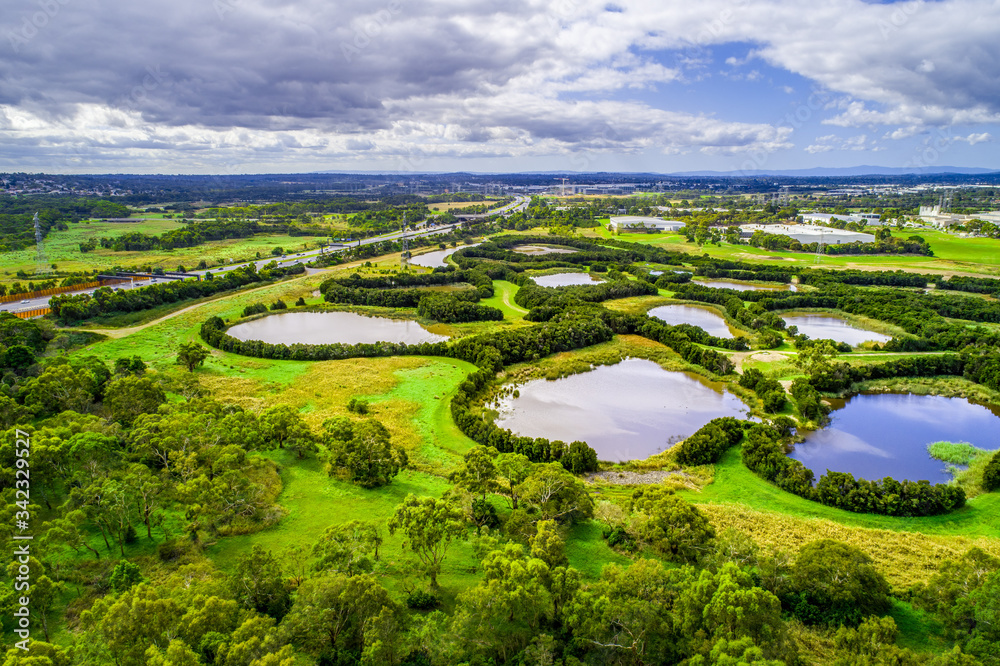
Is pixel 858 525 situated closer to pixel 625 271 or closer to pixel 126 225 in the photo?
pixel 625 271

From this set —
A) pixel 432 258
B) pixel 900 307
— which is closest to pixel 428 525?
pixel 900 307

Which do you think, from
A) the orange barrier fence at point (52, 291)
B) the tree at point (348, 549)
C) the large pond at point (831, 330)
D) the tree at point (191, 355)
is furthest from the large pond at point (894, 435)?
the orange barrier fence at point (52, 291)

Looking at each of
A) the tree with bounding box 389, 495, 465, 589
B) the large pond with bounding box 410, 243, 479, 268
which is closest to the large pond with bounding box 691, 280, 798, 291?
the large pond with bounding box 410, 243, 479, 268

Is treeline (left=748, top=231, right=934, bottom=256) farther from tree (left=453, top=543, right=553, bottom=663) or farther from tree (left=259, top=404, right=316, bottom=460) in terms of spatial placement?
tree (left=453, top=543, right=553, bottom=663)

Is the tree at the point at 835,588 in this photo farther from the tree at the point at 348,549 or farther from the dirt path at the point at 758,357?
the dirt path at the point at 758,357

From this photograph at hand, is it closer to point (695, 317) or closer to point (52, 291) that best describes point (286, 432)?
point (695, 317)

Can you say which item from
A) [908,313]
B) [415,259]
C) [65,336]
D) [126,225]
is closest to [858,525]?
[908,313]
